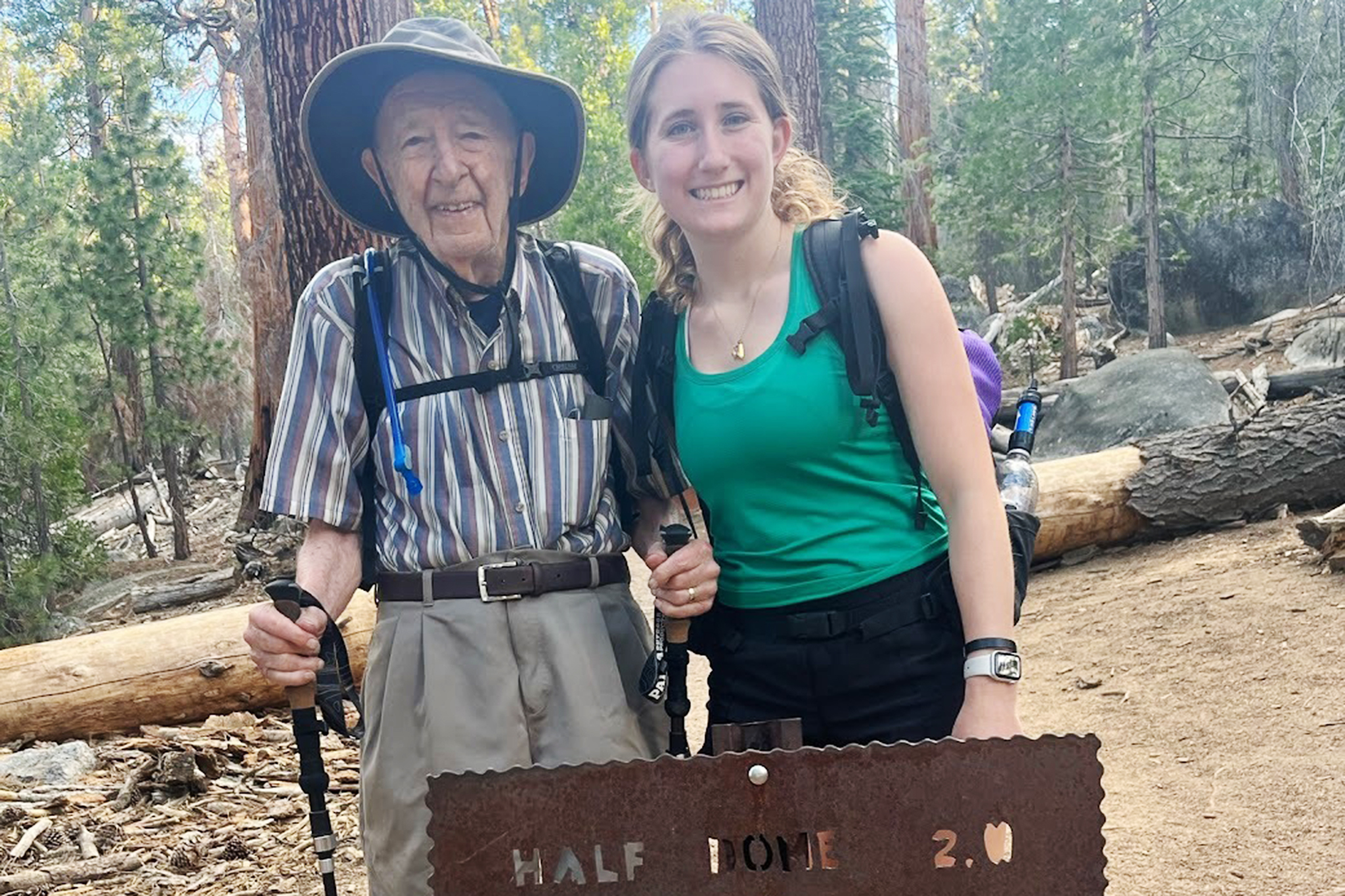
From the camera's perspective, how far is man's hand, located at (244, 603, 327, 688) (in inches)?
82.3

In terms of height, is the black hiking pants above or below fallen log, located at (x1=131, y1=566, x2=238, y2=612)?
above

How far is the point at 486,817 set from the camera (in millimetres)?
1569

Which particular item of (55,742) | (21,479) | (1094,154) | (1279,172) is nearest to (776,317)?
(55,742)

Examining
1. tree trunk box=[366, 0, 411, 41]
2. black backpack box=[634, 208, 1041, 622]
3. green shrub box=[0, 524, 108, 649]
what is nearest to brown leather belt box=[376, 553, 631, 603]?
black backpack box=[634, 208, 1041, 622]

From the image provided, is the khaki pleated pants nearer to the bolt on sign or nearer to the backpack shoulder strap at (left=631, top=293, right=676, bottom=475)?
the backpack shoulder strap at (left=631, top=293, right=676, bottom=475)

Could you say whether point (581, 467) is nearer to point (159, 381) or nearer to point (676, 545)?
point (676, 545)

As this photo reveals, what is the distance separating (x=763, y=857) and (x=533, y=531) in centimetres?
87

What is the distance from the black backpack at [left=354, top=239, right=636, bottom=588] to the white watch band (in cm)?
83

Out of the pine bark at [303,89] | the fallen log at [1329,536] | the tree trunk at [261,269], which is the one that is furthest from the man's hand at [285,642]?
the tree trunk at [261,269]

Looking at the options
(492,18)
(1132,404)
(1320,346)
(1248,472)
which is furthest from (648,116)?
(492,18)

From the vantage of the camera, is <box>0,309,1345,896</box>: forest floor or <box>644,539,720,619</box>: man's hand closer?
<box>644,539,720,619</box>: man's hand

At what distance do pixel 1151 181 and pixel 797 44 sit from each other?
609cm

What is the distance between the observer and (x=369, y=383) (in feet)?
7.32

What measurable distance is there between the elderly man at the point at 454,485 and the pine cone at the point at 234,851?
7.93 feet
